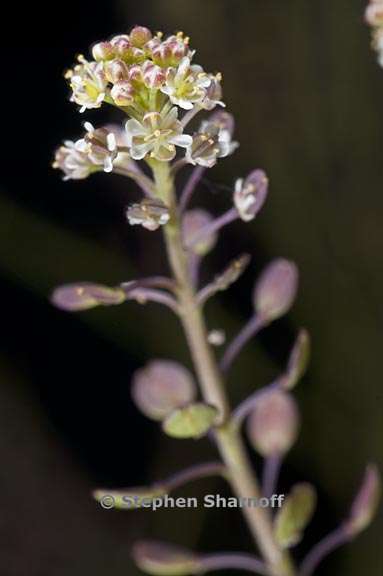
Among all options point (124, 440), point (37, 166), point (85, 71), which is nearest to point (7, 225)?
point (37, 166)

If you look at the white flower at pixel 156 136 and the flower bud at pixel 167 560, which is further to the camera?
the flower bud at pixel 167 560

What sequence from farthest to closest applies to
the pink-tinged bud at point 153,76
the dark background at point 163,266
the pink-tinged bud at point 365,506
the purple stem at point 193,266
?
the dark background at point 163,266 < the pink-tinged bud at point 365,506 < the purple stem at point 193,266 < the pink-tinged bud at point 153,76

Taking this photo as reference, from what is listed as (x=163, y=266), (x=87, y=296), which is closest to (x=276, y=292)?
(x=87, y=296)

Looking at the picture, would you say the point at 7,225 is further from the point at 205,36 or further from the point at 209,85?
the point at 209,85

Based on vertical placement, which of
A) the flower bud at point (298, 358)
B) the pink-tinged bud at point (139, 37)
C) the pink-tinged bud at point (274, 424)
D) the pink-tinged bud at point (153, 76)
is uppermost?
the pink-tinged bud at point (139, 37)

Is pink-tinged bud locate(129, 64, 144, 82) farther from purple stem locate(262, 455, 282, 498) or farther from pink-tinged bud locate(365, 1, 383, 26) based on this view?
purple stem locate(262, 455, 282, 498)

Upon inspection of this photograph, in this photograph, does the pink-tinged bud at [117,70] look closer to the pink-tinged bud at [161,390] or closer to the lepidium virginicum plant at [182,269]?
the lepidium virginicum plant at [182,269]

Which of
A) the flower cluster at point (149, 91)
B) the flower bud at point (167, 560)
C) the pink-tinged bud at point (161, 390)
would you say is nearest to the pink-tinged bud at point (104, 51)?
the flower cluster at point (149, 91)
